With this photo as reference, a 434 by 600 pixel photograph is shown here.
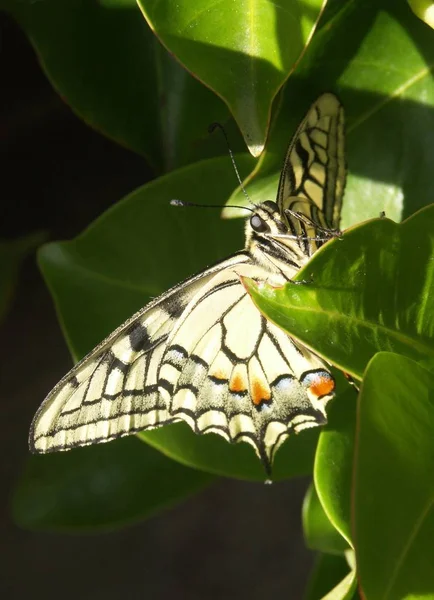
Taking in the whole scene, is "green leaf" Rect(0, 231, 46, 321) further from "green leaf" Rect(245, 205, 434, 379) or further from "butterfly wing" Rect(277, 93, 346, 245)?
"green leaf" Rect(245, 205, 434, 379)

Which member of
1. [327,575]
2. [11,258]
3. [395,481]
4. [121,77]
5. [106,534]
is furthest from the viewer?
[106,534]

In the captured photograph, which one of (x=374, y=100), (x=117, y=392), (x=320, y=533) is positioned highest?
(x=374, y=100)

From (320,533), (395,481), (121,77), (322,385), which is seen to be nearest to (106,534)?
(320,533)

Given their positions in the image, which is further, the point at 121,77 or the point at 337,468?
the point at 121,77

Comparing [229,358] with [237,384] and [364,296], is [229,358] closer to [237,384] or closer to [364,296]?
[237,384]

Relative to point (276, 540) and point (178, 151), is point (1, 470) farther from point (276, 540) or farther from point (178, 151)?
point (178, 151)

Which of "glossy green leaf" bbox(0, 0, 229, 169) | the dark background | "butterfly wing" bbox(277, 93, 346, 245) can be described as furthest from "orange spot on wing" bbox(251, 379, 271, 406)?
the dark background

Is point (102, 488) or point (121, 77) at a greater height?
point (121, 77)
